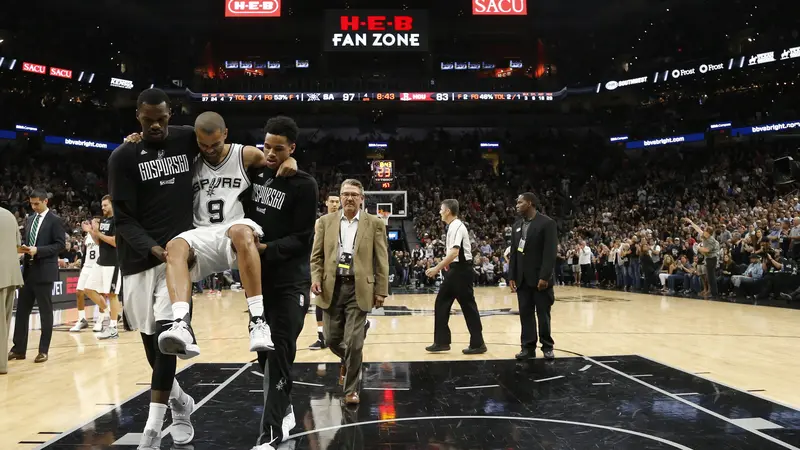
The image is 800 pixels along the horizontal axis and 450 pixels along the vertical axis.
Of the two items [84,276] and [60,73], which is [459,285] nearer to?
[84,276]

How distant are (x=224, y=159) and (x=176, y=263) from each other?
30.2 inches

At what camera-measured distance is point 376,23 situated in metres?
30.4

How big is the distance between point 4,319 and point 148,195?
14.0 feet

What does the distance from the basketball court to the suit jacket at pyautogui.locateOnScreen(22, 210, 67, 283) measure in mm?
1021

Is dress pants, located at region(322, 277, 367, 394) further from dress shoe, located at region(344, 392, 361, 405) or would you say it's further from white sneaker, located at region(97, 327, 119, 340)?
white sneaker, located at region(97, 327, 119, 340)

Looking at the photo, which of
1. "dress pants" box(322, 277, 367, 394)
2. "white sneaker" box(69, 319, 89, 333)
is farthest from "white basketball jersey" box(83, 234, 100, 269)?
"dress pants" box(322, 277, 367, 394)

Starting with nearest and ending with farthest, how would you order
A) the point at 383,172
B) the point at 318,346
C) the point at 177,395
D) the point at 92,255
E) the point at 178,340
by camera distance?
the point at 178,340, the point at 177,395, the point at 318,346, the point at 92,255, the point at 383,172

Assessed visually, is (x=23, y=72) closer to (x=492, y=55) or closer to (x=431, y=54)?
(x=431, y=54)

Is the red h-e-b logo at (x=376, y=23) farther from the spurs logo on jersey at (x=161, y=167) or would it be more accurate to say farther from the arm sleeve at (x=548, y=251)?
the spurs logo on jersey at (x=161, y=167)

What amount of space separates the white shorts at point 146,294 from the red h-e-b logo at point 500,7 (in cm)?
2948

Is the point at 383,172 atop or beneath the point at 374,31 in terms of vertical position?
beneath

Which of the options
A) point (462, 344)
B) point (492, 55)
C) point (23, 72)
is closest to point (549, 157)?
point (492, 55)

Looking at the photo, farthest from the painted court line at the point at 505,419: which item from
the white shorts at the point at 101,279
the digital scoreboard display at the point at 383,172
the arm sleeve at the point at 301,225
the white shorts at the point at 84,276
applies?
the digital scoreboard display at the point at 383,172

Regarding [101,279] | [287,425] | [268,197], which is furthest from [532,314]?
[101,279]
